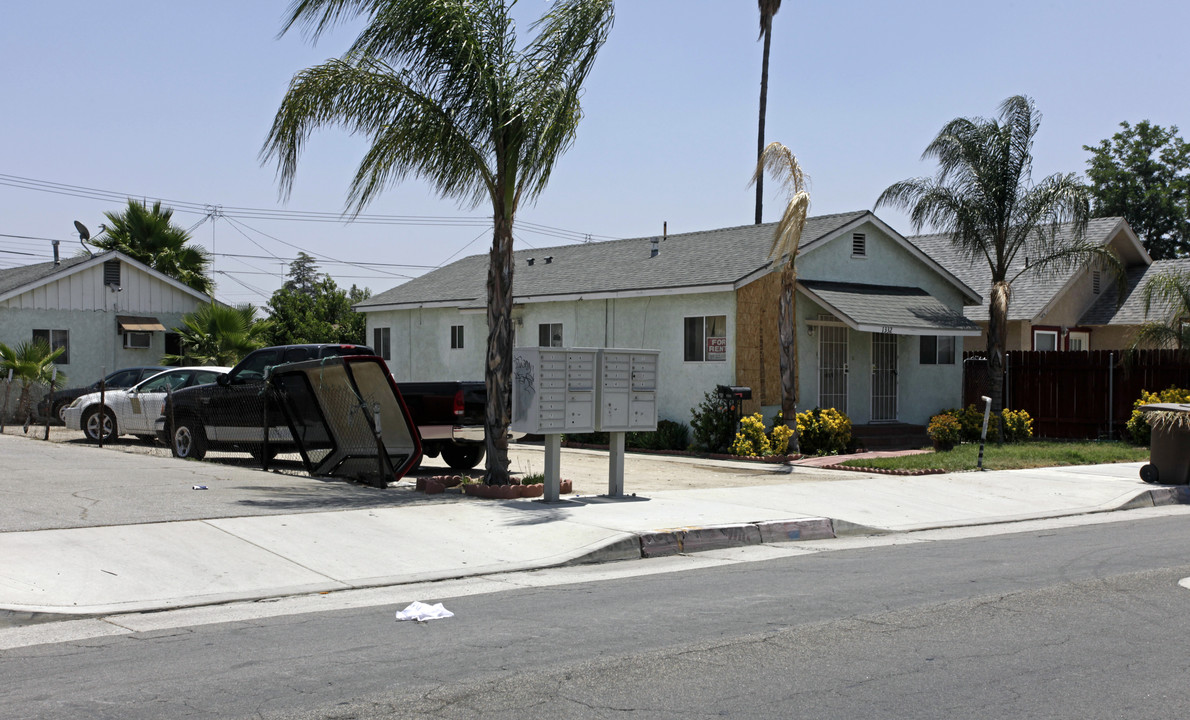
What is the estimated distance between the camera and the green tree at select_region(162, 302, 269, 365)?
92.5ft

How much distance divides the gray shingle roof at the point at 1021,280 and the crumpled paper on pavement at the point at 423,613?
24.3 meters

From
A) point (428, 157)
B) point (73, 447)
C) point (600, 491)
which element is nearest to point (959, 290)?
point (600, 491)

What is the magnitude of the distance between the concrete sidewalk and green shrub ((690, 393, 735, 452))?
575cm

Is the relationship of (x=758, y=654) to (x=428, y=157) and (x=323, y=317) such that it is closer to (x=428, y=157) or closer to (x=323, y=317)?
(x=428, y=157)

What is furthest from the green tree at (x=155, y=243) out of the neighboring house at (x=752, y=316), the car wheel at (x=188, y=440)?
the car wheel at (x=188, y=440)

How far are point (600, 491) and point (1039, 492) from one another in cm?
624

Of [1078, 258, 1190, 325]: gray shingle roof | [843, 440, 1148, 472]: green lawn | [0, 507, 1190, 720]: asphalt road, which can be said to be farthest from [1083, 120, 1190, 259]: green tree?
[0, 507, 1190, 720]: asphalt road

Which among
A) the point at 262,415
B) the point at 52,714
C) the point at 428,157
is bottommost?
the point at 52,714

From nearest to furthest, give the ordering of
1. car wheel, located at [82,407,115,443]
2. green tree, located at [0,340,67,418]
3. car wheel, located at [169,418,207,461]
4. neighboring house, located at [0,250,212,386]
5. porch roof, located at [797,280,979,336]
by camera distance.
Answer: car wheel, located at [169,418,207,461], car wheel, located at [82,407,115,443], porch roof, located at [797,280,979,336], green tree, located at [0,340,67,418], neighboring house, located at [0,250,212,386]

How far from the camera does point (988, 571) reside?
9.40 m

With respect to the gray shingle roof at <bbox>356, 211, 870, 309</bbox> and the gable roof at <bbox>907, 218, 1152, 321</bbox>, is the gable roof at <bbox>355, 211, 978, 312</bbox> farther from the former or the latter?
the gable roof at <bbox>907, 218, 1152, 321</bbox>

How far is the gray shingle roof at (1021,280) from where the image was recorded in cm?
2952

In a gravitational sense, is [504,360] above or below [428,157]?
below

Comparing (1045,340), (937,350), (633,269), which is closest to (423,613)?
(633,269)
